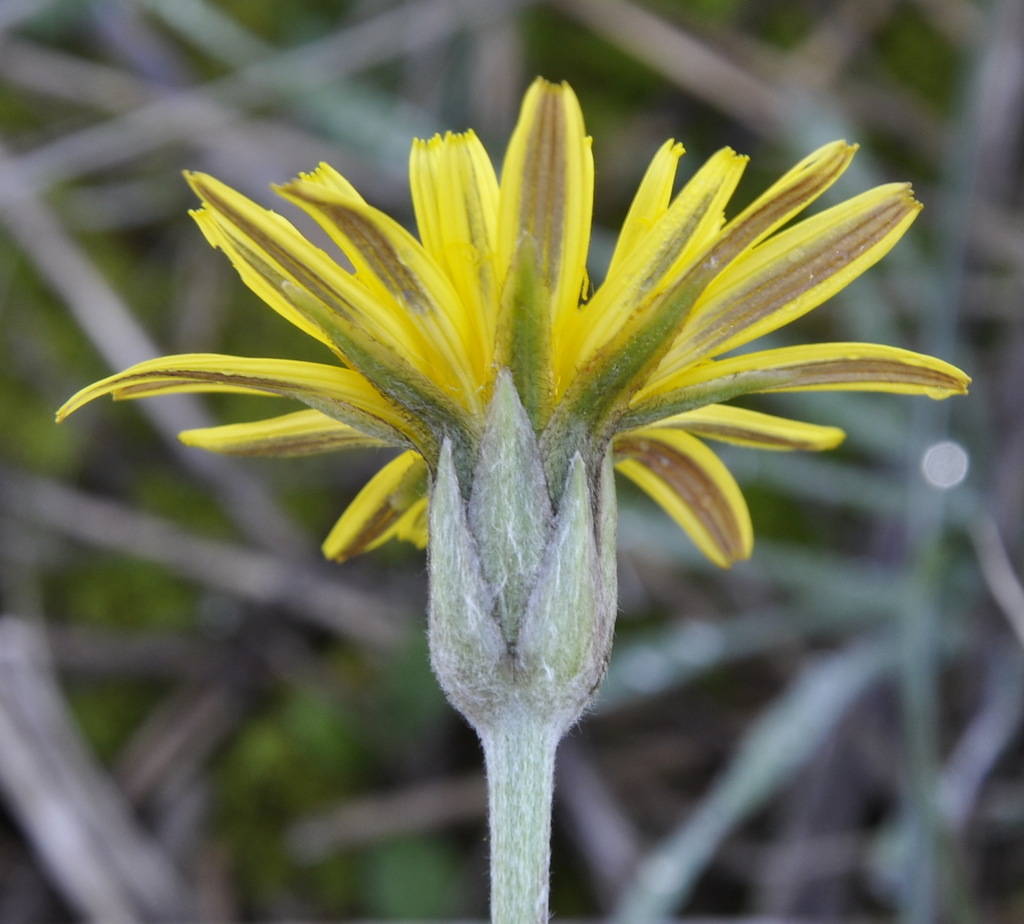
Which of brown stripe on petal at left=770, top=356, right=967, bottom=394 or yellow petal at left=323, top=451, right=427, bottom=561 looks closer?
brown stripe on petal at left=770, top=356, right=967, bottom=394

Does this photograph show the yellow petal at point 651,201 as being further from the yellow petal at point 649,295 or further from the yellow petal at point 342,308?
the yellow petal at point 342,308

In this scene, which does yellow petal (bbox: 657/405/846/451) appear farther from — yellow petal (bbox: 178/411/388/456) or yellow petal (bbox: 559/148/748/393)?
yellow petal (bbox: 178/411/388/456)

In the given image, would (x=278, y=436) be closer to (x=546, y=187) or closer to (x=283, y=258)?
(x=283, y=258)

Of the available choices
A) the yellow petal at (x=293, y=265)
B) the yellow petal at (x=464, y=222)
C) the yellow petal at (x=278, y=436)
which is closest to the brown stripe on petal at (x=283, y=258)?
the yellow petal at (x=293, y=265)

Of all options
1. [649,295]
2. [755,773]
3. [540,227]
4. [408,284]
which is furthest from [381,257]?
[755,773]

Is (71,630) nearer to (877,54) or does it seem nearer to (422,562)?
(422,562)

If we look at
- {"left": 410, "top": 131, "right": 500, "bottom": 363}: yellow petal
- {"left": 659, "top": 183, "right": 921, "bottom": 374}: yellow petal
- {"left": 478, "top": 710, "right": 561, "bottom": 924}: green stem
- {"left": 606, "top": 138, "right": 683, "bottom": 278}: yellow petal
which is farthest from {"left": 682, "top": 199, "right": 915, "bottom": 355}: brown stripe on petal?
{"left": 478, "top": 710, "right": 561, "bottom": 924}: green stem

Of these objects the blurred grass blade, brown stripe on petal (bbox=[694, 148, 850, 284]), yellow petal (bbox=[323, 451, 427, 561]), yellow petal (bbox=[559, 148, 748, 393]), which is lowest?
the blurred grass blade
